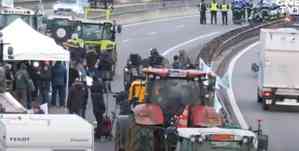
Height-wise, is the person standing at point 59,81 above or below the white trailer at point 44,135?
below

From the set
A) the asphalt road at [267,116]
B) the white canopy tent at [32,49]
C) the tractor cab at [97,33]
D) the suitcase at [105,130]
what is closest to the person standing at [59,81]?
the white canopy tent at [32,49]

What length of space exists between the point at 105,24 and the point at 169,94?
65.7 feet

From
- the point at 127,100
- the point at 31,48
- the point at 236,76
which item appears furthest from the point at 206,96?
the point at 236,76

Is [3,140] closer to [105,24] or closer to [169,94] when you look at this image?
[169,94]

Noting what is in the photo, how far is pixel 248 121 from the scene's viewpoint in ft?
104

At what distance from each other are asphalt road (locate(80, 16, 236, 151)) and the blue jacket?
8087 millimetres

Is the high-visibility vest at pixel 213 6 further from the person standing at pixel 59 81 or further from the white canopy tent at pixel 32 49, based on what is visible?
the person standing at pixel 59 81

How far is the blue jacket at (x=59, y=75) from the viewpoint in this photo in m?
29.7

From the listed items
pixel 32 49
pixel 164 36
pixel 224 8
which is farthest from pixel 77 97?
pixel 224 8

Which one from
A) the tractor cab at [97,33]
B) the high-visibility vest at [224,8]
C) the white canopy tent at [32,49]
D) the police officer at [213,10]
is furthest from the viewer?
the high-visibility vest at [224,8]

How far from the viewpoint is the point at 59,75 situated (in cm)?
2980

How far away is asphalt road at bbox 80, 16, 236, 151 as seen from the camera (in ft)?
170

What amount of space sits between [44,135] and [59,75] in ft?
46.4

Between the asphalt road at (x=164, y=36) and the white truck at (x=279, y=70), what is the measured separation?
527 cm
